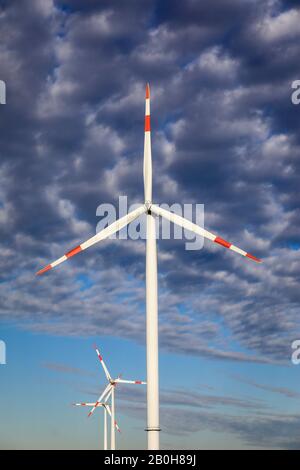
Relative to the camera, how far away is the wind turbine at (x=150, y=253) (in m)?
62.3

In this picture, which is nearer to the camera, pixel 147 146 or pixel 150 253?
pixel 150 253

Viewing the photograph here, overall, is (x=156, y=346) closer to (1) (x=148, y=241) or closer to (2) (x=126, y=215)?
(1) (x=148, y=241)

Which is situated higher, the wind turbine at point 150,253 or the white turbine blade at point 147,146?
the white turbine blade at point 147,146

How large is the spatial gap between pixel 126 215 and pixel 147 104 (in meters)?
13.4

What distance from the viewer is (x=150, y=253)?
6631 centimetres

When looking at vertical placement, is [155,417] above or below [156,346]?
below

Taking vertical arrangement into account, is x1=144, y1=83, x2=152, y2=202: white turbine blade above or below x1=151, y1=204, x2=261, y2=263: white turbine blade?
above

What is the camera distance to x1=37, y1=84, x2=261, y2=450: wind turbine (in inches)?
2453

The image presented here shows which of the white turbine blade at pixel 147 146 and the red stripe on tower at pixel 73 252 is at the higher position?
the white turbine blade at pixel 147 146

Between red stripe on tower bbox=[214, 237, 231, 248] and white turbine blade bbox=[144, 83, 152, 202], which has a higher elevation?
white turbine blade bbox=[144, 83, 152, 202]

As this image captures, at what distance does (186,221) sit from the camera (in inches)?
2798

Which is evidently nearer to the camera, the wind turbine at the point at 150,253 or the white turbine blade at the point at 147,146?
the wind turbine at the point at 150,253

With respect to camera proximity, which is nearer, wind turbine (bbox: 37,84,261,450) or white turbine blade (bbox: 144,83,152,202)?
wind turbine (bbox: 37,84,261,450)
